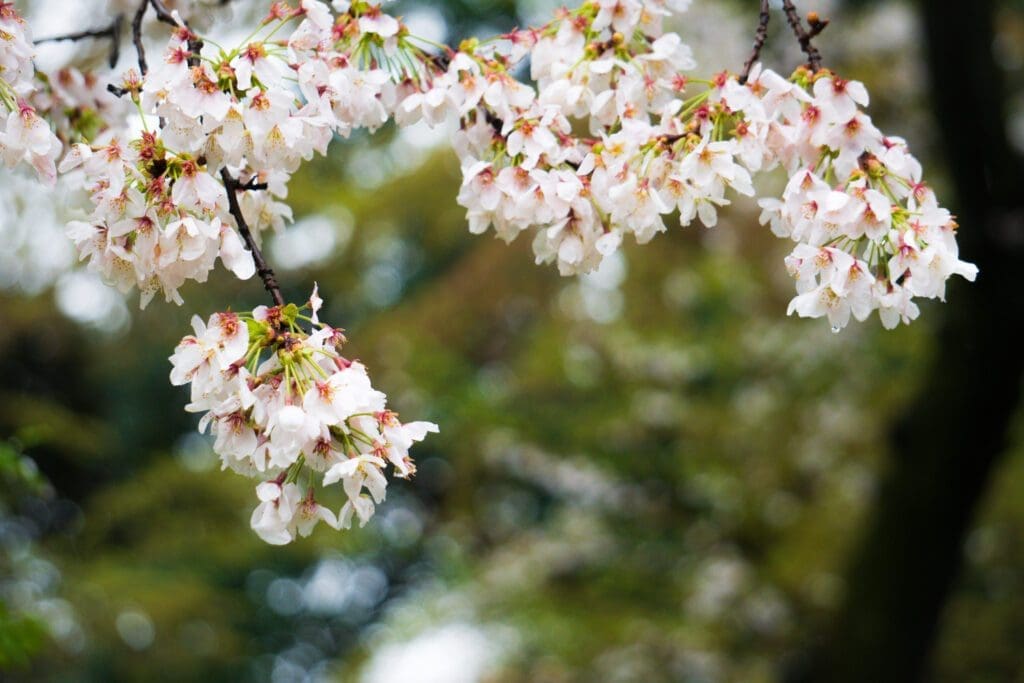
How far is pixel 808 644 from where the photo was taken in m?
5.06

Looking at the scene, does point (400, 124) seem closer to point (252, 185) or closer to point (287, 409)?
point (252, 185)

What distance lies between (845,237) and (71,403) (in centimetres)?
925

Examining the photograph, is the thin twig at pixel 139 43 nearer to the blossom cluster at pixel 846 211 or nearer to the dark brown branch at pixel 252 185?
the dark brown branch at pixel 252 185

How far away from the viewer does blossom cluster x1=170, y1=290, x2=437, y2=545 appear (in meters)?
1.11

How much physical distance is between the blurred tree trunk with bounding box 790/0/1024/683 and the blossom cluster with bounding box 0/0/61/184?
3.04m

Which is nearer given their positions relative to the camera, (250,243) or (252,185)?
(250,243)

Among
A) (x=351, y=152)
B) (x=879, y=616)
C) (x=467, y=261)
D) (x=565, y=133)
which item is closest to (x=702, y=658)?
(x=879, y=616)

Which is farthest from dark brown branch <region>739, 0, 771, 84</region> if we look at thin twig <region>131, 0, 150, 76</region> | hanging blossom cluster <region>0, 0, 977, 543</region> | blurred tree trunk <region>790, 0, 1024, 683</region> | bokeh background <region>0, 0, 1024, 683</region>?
blurred tree trunk <region>790, 0, 1024, 683</region>

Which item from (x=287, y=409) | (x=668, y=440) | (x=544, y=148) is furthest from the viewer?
(x=668, y=440)

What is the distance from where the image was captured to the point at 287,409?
3.56ft

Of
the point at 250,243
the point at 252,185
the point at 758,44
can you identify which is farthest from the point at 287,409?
the point at 758,44

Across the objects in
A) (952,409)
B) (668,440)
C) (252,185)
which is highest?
(668,440)

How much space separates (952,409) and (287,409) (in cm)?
337

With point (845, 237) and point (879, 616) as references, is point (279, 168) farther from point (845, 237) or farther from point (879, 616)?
point (879, 616)
